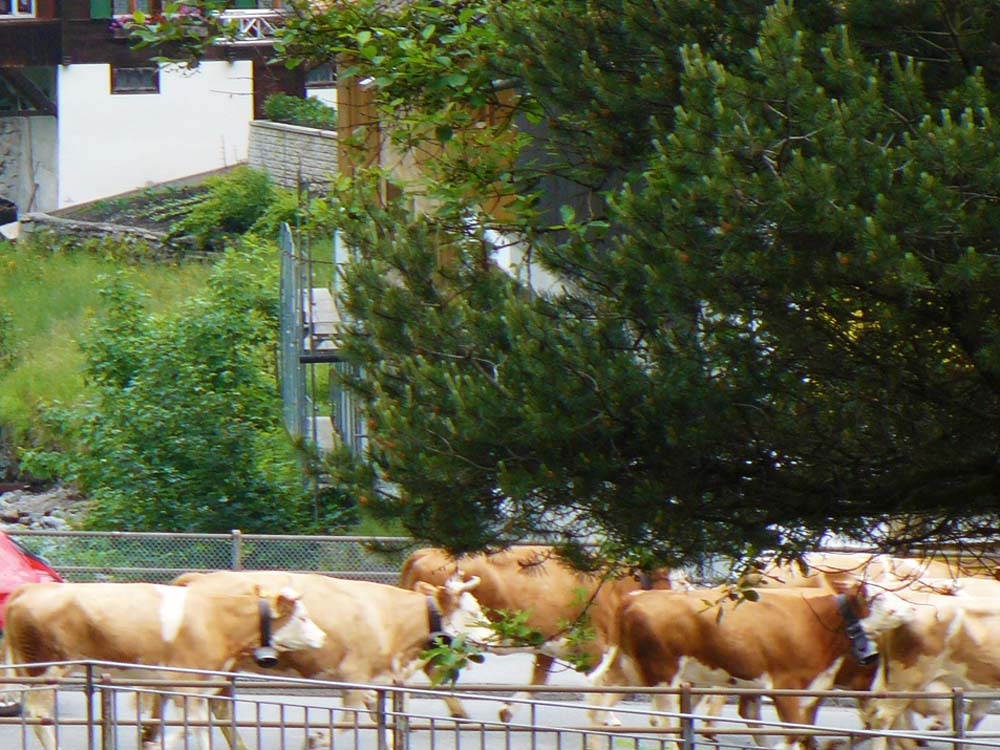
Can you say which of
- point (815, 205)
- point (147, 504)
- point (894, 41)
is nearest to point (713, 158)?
point (815, 205)

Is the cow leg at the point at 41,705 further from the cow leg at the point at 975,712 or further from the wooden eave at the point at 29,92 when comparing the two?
the wooden eave at the point at 29,92

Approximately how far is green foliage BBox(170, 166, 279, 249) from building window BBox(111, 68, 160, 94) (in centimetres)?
448

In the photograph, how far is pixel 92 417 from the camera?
23344 millimetres

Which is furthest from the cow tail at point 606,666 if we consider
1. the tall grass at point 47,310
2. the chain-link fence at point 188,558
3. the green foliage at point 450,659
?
the tall grass at point 47,310

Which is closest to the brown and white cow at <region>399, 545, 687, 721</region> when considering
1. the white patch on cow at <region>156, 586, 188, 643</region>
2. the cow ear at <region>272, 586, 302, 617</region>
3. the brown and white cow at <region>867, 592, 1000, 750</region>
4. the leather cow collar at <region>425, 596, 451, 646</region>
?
the leather cow collar at <region>425, 596, 451, 646</region>

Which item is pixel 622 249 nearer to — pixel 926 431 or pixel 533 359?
pixel 533 359

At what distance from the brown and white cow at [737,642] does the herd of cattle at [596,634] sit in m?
0.01

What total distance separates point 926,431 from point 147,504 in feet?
54.3

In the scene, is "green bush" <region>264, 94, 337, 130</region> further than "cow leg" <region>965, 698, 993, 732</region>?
Yes

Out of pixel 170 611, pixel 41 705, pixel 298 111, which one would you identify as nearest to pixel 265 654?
pixel 170 611

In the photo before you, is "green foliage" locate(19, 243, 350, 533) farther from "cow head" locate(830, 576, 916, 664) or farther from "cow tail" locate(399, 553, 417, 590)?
"cow head" locate(830, 576, 916, 664)

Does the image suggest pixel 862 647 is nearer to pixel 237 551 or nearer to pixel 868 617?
pixel 868 617

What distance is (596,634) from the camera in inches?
489

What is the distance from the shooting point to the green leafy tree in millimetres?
6371
